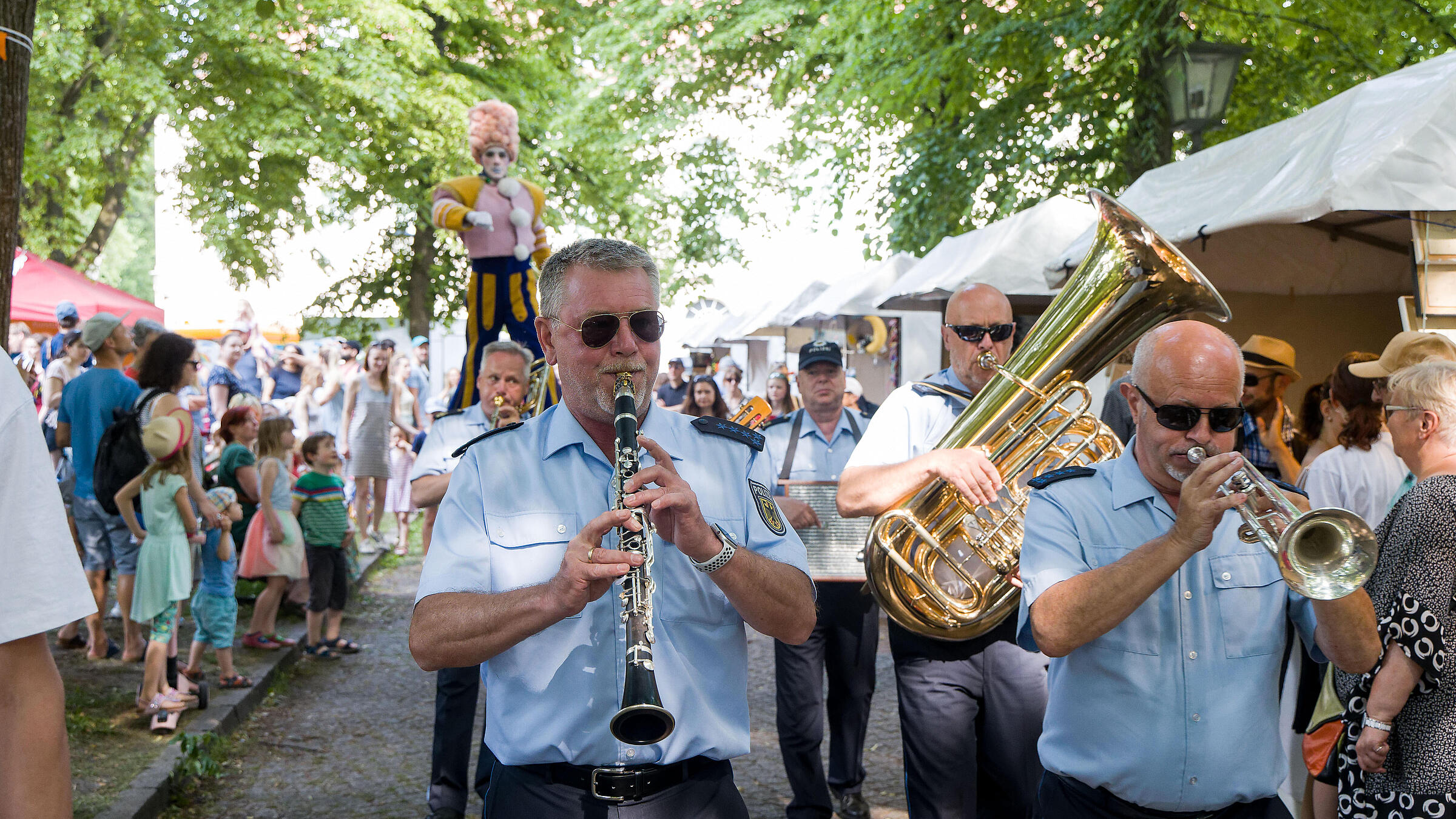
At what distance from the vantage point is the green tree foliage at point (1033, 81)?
10.1 meters

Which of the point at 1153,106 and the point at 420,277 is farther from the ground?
the point at 1153,106

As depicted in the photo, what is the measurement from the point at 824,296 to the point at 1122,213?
1052 cm

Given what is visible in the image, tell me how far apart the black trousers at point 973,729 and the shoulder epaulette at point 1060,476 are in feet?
4.51

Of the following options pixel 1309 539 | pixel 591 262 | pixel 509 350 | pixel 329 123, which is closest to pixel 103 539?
pixel 509 350

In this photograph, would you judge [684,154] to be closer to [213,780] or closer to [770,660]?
[770,660]

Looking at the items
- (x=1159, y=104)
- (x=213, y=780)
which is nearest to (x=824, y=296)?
(x=1159, y=104)

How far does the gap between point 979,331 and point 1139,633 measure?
6.43 ft

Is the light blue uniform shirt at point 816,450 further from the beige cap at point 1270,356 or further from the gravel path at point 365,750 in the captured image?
the beige cap at point 1270,356

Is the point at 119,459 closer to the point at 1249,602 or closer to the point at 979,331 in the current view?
the point at 979,331

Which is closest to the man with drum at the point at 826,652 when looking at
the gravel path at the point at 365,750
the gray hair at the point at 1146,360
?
the gravel path at the point at 365,750

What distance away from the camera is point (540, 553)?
2506 mm

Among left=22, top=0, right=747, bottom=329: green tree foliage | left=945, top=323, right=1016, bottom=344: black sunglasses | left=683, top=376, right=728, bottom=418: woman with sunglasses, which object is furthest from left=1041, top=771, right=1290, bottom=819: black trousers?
left=22, top=0, right=747, bottom=329: green tree foliage

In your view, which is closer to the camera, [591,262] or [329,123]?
[591,262]

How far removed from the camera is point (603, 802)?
2.41 metres
